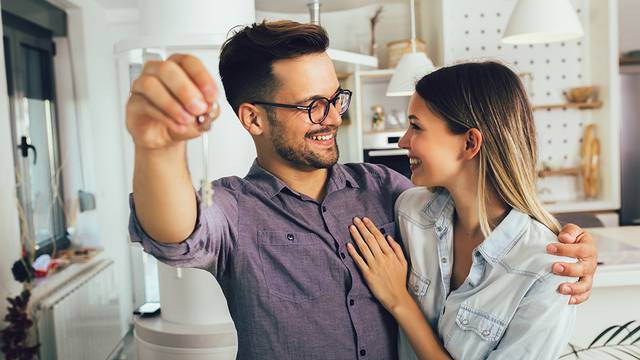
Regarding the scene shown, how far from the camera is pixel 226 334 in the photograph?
213 centimetres

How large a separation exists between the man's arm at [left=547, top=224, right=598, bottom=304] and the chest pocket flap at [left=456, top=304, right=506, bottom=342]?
0.52ft

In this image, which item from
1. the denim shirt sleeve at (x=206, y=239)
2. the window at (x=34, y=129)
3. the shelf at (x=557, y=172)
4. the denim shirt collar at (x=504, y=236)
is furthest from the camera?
the shelf at (x=557, y=172)

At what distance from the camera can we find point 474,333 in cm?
139

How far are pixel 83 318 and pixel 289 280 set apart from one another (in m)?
3.03

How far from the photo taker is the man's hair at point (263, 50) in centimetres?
149

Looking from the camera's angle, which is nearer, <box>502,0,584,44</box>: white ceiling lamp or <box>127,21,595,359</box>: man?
<box>127,21,595,359</box>: man

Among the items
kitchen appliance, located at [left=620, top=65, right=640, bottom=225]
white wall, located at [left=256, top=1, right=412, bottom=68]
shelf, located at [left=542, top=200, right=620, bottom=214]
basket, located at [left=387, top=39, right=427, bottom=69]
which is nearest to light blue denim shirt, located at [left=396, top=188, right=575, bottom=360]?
basket, located at [left=387, top=39, right=427, bottom=69]

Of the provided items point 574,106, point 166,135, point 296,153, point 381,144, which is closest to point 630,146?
point 574,106

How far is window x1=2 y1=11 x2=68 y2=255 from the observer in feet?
12.5

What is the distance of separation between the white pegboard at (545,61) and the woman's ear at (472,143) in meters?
3.84

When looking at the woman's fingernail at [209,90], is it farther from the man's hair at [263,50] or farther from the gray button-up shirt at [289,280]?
the man's hair at [263,50]

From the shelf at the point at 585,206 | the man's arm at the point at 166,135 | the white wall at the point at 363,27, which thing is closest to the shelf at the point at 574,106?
the shelf at the point at 585,206

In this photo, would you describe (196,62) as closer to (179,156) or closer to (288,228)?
(179,156)

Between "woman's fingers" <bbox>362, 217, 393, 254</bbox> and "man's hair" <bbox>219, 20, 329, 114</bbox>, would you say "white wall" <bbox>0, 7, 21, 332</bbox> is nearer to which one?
"man's hair" <bbox>219, 20, 329, 114</bbox>
